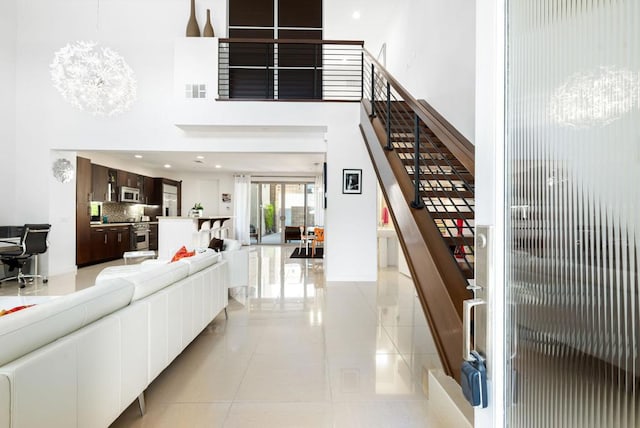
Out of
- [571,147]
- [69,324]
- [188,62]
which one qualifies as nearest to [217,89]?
[188,62]

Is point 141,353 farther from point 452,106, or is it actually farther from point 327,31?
point 327,31

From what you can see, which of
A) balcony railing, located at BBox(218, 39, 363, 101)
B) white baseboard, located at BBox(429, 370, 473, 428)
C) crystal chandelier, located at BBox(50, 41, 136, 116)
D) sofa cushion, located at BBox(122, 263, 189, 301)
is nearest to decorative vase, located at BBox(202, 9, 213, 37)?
balcony railing, located at BBox(218, 39, 363, 101)

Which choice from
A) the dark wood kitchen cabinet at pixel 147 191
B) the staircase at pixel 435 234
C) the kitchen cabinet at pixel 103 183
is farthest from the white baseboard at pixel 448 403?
the dark wood kitchen cabinet at pixel 147 191

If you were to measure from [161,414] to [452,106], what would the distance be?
455cm

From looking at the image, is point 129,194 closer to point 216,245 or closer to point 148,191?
point 148,191

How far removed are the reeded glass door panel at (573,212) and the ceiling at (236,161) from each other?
679 cm

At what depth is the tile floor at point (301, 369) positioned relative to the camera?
203cm

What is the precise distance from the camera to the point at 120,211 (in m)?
9.55

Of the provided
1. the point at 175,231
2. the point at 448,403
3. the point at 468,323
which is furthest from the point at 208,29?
the point at 468,323

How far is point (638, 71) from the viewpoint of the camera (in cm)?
45

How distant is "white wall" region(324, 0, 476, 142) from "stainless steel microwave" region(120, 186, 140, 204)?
686 cm

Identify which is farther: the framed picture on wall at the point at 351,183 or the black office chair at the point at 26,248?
the framed picture on wall at the point at 351,183

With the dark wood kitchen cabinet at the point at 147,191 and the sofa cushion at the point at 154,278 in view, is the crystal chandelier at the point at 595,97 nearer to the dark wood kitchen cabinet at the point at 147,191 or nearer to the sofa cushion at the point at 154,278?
the sofa cushion at the point at 154,278

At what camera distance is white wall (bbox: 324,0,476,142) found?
4020 millimetres
